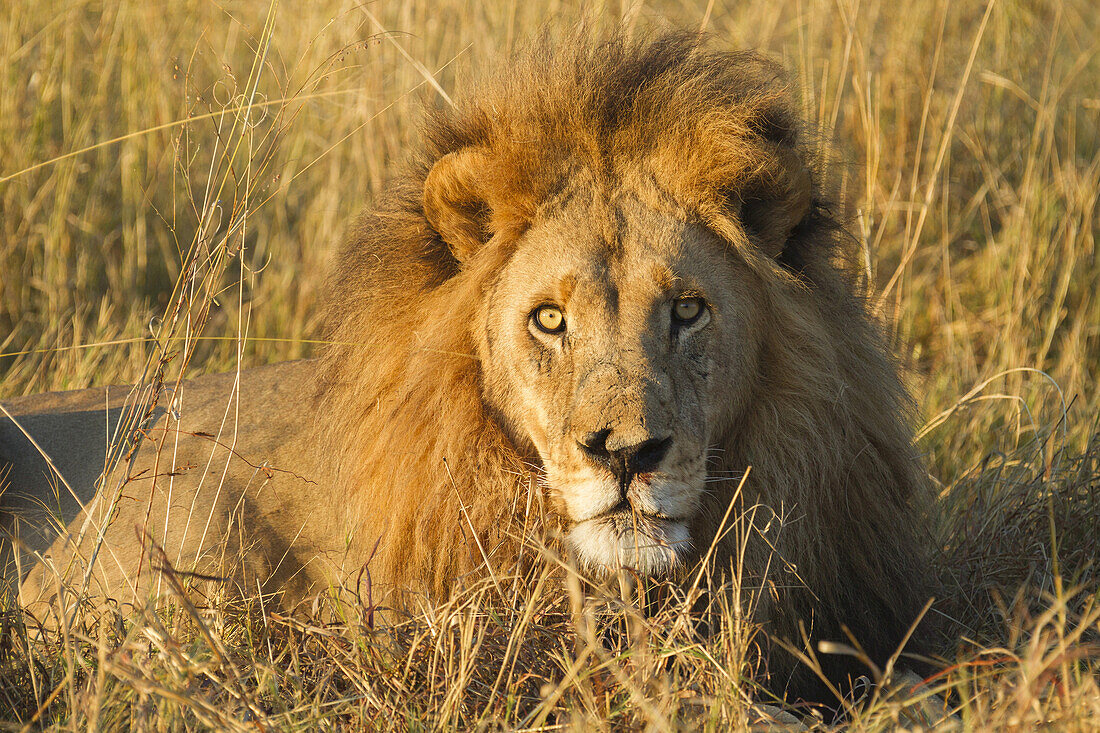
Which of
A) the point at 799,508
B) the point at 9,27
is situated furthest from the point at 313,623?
the point at 9,27

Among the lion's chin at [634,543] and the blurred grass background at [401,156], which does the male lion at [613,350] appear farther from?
the blurred grass background at [401,156]

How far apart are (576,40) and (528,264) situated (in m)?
0.69

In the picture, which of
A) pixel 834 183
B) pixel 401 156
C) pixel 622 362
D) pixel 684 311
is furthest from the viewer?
pixel 401 156

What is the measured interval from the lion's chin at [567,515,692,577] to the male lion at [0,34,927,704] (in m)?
0.01

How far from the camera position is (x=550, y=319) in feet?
A: 9.73

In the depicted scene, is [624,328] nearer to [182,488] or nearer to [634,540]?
[634,540]

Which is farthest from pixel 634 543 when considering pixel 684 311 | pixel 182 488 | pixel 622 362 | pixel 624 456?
pixel 182 488

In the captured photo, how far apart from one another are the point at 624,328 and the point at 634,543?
1.79ft

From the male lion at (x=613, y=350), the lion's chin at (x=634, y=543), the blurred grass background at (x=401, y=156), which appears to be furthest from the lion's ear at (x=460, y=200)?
the blurred grass background at (x=401, y=156)

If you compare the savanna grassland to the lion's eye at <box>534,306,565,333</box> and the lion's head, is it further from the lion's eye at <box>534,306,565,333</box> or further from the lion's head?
the lion's eye at <box>534,306,565,333</box>

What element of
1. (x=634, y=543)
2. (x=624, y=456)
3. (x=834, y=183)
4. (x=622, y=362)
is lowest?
(x=634, y=543)

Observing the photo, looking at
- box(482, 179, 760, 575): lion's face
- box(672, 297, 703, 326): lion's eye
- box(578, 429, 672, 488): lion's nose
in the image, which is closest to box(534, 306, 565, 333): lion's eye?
box(482, 179, 760, 575): lion's face

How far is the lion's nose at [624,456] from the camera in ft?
8.60

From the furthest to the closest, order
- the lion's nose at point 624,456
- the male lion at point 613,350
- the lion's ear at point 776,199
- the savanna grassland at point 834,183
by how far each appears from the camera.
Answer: the savanna grassland at point 834,183
the lion's ear at point 776,199
the male lion at point 613,350
the lion's nose at point 624,456
